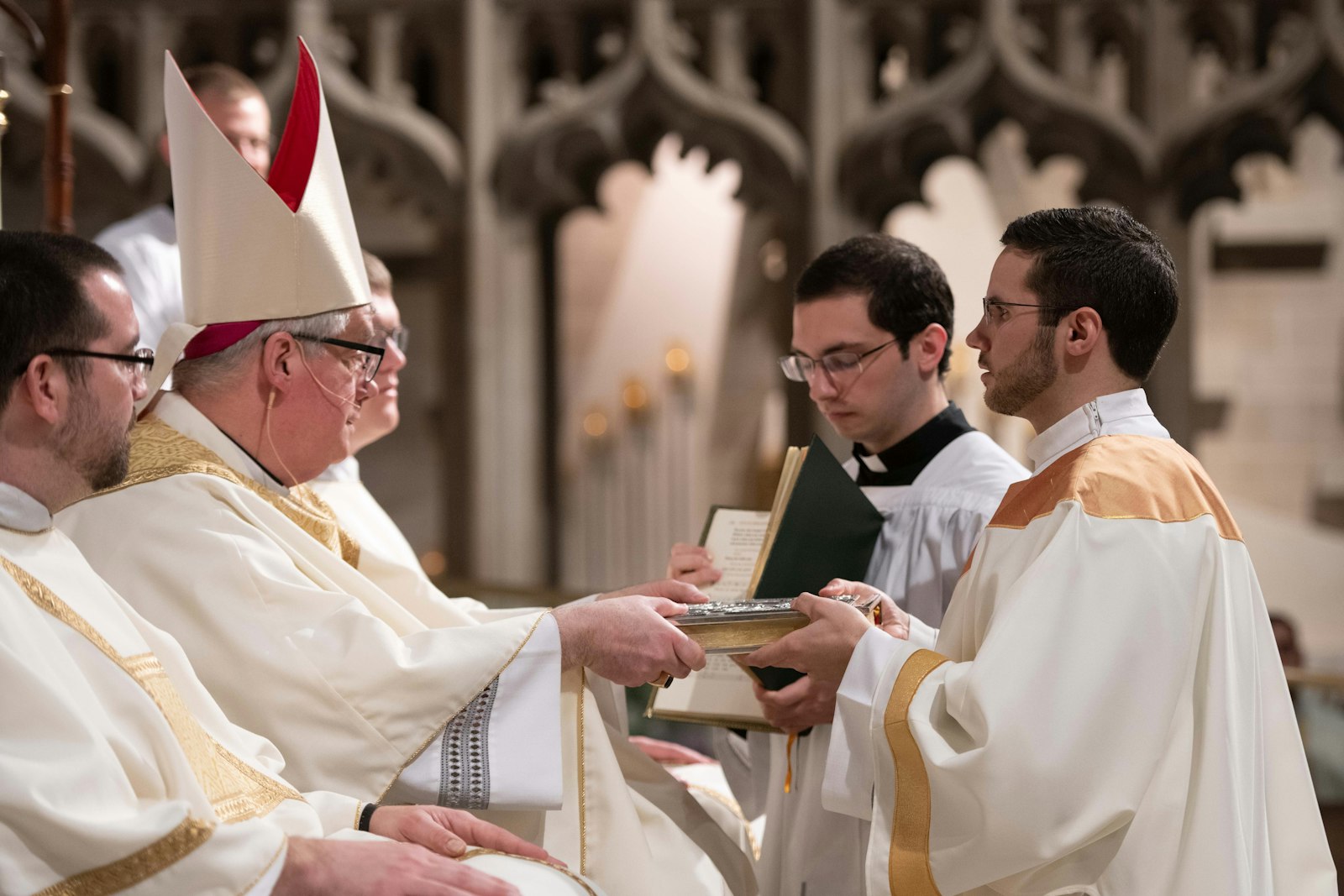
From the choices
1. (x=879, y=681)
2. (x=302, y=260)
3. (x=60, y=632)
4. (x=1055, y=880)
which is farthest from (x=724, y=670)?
(x=60, y=632)

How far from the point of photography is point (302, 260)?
2670 mm

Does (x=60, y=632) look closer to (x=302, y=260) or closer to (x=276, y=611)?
(x=276, y=611)

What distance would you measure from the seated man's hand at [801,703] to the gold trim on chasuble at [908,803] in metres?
0.42

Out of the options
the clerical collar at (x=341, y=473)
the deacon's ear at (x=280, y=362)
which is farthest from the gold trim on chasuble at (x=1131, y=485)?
the clerical collar at (x=341, y=473)

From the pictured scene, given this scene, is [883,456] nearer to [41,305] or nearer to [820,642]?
[820,642]

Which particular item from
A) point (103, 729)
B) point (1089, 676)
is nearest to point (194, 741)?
point (103, 729)

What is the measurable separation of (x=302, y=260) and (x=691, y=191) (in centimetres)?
686

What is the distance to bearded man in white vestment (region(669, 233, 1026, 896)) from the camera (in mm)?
2881

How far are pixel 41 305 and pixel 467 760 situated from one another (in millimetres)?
1005

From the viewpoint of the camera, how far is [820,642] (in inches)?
96.3

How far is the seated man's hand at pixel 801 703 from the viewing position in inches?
108

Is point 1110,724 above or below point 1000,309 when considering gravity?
below

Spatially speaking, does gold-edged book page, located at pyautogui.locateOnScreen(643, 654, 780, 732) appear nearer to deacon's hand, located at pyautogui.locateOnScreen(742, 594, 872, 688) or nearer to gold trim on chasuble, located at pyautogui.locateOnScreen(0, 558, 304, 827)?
deacon's hand, located at pyautogui.locateOnScreen(742, 594, 872, 688)

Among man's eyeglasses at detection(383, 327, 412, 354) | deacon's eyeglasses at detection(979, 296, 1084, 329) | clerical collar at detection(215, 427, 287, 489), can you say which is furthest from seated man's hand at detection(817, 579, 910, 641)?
man's eyeglasses at detection(383, 327, 412, 354)
